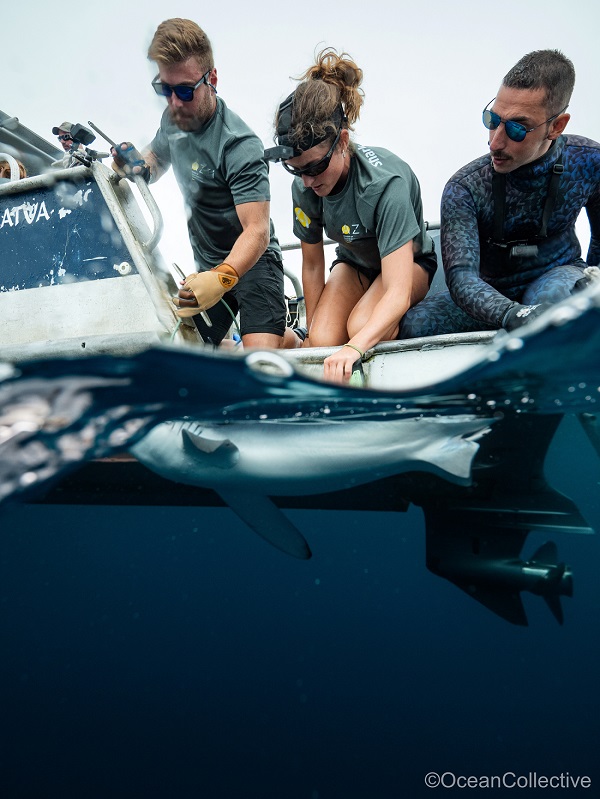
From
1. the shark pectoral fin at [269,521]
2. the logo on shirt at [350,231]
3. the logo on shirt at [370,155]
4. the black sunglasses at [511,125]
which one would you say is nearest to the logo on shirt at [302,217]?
the logo on shirt at [350,231]

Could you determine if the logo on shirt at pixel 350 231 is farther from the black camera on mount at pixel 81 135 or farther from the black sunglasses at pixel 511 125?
the black camera on mount at pixel 81 135

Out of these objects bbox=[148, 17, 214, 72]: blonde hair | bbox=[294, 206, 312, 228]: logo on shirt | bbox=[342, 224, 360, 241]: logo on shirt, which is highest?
bbox=[148, 17, 214, 72]: blonde hair

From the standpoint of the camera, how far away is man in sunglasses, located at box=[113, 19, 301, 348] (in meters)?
2.90

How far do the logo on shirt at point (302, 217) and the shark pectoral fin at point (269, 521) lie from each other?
1314 mm

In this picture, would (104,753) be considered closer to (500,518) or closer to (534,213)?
(500,518)

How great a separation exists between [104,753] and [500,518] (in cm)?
189

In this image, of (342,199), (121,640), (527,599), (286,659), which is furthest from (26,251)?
(527,599)

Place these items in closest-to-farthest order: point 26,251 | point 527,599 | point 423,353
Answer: point 423,353 < point 527,599 < point 26,251

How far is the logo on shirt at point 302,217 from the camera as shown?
3.14 m

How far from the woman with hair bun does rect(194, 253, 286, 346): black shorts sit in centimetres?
26

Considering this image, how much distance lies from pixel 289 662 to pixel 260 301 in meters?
1.69

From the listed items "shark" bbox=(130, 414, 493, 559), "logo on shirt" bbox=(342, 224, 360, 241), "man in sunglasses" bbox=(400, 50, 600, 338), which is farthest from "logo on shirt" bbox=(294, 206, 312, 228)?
"shark" bbox=(130, 414, 493, 559)

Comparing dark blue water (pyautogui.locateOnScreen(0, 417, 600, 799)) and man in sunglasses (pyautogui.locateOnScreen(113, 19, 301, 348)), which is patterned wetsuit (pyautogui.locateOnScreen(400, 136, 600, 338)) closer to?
dark blue water (pyautogui.locateOnScreen(0, 417, 600, 799))

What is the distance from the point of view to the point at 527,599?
A: 272cm
